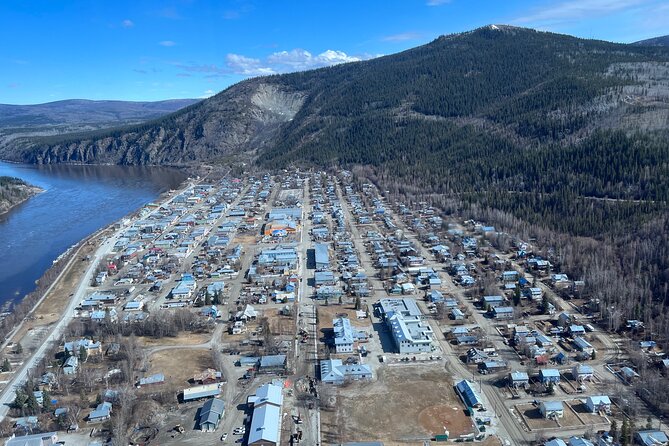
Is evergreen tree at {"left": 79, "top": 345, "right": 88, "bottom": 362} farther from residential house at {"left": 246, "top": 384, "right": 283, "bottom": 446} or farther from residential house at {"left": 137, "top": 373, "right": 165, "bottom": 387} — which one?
residential house at {"left": 246, "top": 384, "right": 283, "bottom": 446}

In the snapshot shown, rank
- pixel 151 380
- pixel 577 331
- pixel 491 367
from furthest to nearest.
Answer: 1. pixel 577 331
2. pixel 491 367
3. pixel 151 380

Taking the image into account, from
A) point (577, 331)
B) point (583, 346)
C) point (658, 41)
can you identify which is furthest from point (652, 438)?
point (658, 41)

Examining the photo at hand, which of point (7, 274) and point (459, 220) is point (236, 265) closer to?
point (7, 274)

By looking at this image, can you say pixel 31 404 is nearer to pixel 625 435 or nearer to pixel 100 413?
pixel 100 413

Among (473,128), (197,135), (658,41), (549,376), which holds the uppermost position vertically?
(658,41)

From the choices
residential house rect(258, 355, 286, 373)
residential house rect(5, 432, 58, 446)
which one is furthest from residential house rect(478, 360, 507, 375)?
residential house rect(5, 432, 58, 446)

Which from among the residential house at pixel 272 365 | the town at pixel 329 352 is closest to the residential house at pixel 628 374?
the town at pixel 329 352
